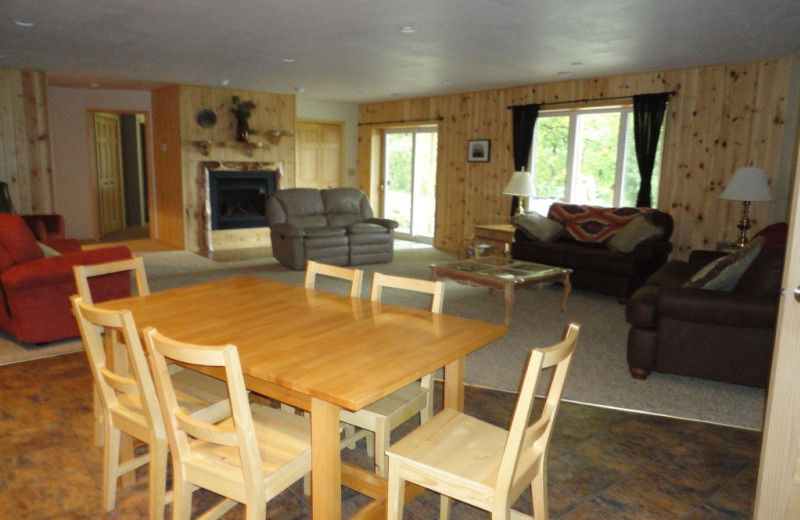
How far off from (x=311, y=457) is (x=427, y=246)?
7454 mm

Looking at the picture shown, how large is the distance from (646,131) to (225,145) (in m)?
5.91

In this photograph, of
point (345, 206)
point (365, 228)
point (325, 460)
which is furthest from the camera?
point (345, 206)

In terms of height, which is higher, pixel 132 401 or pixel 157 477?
pixel 132 401

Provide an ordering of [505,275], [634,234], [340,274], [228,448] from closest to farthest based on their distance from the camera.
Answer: [228,448] < [340,274] < [505,275] < [634,234]

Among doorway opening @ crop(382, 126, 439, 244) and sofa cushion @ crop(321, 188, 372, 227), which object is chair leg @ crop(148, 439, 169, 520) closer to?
sofa cushion @ crop(321, 188, 372, 227)

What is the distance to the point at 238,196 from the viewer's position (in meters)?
8.75

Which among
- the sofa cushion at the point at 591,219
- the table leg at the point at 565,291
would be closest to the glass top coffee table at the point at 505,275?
the table leg at the point at 565,291

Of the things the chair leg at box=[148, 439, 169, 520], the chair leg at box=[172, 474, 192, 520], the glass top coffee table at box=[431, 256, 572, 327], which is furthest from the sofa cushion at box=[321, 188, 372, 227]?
the chair leg at box=[172, 474, 192, 520]

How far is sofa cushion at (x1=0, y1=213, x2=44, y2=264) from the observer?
3.79 m

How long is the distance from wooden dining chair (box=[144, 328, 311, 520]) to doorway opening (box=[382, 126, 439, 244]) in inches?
293

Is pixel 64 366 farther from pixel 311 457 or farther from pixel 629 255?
pixel 629 255

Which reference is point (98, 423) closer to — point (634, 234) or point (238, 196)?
point (634, 234)

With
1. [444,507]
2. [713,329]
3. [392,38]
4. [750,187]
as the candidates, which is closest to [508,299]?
[713,329]

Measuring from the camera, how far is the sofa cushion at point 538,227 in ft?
20.6
